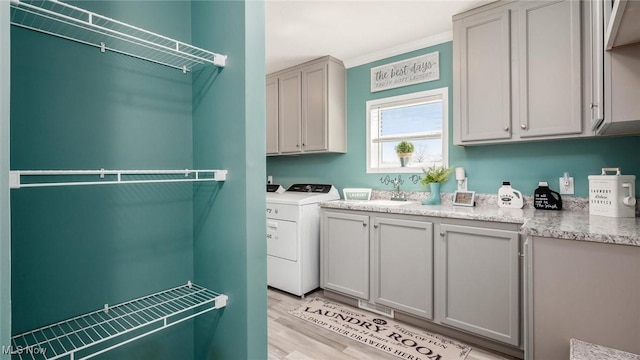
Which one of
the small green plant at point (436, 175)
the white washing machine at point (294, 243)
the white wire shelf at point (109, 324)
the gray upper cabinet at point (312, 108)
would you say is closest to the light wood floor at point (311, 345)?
the white washing machine at point (294, 243)

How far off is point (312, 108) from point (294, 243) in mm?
1521

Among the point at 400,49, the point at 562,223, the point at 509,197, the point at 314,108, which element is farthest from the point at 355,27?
the point at 562,223

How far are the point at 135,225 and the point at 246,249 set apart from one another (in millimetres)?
465

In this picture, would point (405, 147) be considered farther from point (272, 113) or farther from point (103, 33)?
point (103, 33)

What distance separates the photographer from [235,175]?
1.23m

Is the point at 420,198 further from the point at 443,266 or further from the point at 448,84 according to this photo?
the point at 448,84

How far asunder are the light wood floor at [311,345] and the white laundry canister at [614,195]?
3.75 ft

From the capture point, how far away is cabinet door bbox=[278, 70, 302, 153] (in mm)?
3697

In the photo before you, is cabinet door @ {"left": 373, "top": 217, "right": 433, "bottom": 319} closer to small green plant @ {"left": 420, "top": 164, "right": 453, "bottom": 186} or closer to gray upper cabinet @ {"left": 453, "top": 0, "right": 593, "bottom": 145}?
small green plant @ {"left": 420, "top": 164, "right": 453, "bottom": 186}

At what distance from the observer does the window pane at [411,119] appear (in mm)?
3027

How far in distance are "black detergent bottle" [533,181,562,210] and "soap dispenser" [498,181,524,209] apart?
0.10 m

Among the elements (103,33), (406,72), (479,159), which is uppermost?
(406,72)

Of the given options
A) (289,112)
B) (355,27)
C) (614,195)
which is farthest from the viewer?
(289,112)

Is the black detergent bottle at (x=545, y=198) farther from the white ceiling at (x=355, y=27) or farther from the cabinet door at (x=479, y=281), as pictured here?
the white ceiling at (x=355, y=27)
